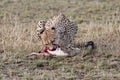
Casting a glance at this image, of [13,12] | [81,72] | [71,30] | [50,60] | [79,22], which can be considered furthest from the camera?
[13,12]

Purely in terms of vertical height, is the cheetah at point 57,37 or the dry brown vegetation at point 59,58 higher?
the cheetah at point 57,37

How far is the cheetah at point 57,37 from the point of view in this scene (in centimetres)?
670

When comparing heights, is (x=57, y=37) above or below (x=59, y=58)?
above

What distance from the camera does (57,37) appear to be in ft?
22.0

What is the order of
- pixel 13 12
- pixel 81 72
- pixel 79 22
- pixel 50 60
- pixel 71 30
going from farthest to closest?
pixel 13 12 < pixel 79 22 < pixel 71 30 < pixel 50 60 < pixel 81 72

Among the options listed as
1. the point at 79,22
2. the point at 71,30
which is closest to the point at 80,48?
the point at 71,30

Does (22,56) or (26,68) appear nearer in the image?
(26,68)

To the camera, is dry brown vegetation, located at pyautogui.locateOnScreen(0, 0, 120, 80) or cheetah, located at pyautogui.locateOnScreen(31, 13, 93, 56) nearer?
dry brown vegetation, located at pyautogui.locateOnScreen(0, 0, 120, 80)

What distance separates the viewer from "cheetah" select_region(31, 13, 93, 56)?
264 inches

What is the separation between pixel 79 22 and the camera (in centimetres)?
1009

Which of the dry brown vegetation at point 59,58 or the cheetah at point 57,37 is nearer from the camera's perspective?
the dry brown vegetation at point 59,58

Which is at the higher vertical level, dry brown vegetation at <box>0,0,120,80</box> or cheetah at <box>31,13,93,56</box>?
cheetah at <box>31,13,93,56</box>

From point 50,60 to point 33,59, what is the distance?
24cm

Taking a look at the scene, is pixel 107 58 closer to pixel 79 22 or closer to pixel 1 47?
pixel 1 47
